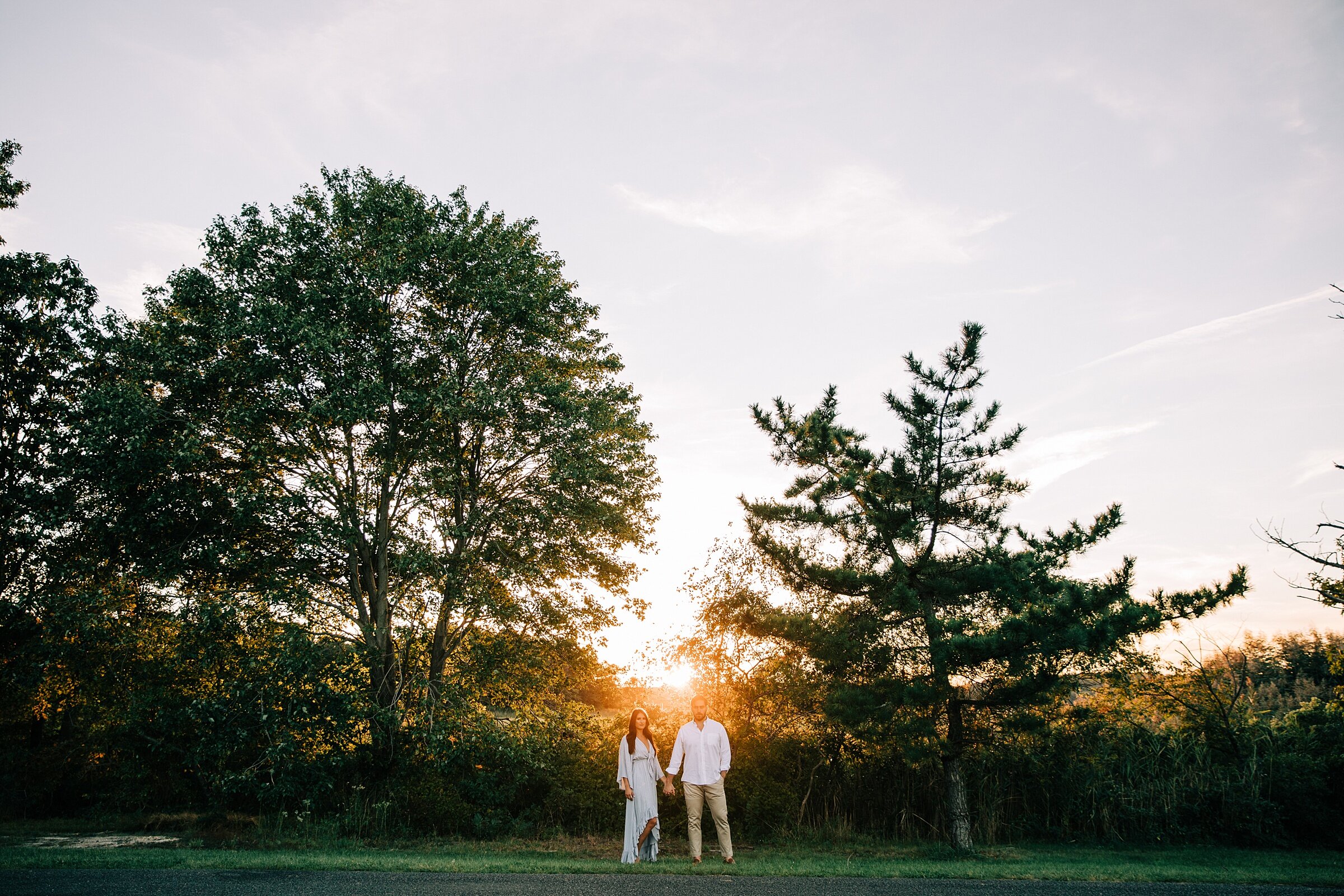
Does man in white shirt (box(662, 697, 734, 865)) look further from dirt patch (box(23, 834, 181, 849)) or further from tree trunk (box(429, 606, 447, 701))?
dirt patch (box(23, 834, 181, 849))

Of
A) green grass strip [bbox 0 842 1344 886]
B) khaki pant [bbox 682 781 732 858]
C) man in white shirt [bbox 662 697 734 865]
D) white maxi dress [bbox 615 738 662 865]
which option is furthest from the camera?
white maxi dress [bbox 615 738 662 865]

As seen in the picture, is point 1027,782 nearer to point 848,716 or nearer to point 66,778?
point 848,716

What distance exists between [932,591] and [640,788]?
20.5 ft

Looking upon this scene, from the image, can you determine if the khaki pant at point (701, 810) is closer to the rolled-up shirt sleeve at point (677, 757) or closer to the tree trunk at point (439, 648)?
the rolled-up shirt sleeve at point (677, 757)

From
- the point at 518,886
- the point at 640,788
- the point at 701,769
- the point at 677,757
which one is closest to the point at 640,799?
the point at 640,788

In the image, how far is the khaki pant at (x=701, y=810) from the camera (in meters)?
9.15

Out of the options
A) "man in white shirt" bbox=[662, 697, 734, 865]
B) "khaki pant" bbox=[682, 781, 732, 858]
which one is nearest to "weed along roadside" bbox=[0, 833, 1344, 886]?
"khaki pant" bbox=[682, 781, 732, 858]

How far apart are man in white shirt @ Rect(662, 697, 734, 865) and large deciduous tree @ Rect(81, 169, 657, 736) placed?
5.33 m

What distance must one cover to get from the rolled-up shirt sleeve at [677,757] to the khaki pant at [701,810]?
0.21m

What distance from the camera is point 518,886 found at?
7.06m

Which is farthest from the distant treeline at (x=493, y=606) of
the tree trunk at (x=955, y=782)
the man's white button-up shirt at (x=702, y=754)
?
the man's white button-up shirt at (x=702, y=754)

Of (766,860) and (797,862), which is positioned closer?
(797,862)

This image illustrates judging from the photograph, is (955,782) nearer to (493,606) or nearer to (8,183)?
(493,606)

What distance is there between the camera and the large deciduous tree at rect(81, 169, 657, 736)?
12750mm
